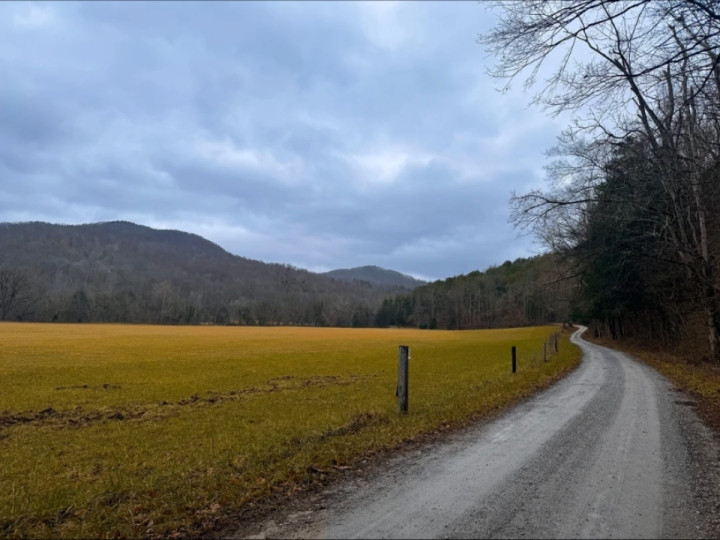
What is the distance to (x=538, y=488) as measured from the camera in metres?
5.27

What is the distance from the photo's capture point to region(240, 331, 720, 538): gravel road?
4.21 m

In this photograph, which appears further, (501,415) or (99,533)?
(501,415)

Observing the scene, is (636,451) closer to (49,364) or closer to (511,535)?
(511,535)

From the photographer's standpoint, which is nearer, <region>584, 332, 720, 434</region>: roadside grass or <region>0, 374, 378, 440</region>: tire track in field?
<region>584, 332, 720, 434</region>: roadside grass

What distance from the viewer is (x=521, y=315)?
5433 inches

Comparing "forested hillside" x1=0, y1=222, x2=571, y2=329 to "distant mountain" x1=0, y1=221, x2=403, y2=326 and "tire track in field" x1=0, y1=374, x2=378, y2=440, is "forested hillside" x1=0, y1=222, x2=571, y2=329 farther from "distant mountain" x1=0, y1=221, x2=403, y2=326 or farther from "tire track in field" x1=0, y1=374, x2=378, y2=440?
"tire track in field" x1=0, y1=374, x2=378, y2=440

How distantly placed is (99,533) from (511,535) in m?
4.06

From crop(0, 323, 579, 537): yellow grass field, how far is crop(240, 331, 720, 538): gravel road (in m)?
0.88

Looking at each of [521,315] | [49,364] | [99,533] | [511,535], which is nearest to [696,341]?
[511,535]

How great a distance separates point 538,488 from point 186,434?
9.21 m

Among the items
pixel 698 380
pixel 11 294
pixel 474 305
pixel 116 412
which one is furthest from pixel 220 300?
pixel 698 380

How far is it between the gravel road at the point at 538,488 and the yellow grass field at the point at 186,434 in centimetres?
88

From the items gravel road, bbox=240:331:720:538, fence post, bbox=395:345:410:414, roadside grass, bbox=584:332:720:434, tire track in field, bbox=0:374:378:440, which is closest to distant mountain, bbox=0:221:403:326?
tire track in field, bbox=0:374:378:440

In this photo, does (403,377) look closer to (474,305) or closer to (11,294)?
(474,305)
